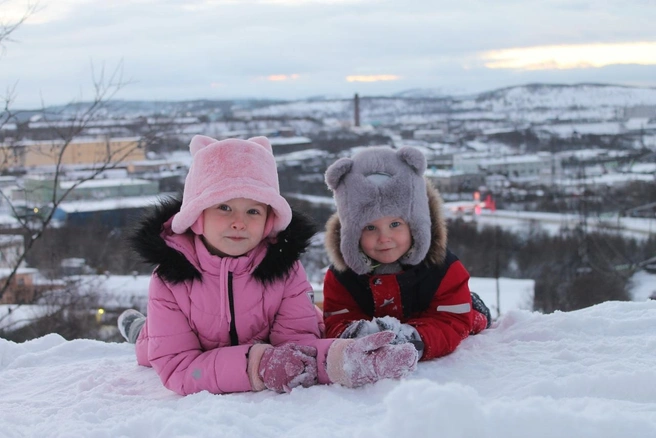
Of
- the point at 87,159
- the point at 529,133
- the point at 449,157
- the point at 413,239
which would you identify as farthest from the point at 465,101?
the point at 413,239

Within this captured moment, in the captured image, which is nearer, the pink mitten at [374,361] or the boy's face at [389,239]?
the pink mitten at [374,361]

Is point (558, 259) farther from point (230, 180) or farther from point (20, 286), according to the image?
point (230, 180)

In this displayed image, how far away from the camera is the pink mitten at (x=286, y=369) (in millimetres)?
2635

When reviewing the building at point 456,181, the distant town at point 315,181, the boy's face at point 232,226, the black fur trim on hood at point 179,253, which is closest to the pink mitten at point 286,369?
the black fur trim on hood at point 179,253

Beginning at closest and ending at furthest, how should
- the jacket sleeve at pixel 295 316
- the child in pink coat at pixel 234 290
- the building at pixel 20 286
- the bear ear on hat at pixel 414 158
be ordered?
the child in pink coat at pixel 234 290
the jacket sleeve at pixel 295 316
the bear ear on hat at pixel 414 158
the building at pixel 20 286

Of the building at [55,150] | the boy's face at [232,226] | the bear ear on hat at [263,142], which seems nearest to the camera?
the boy's face at [232,226]

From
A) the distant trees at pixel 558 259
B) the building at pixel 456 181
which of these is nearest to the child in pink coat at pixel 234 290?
the distant trees at pixel 558 259

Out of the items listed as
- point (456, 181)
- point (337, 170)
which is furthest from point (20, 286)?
point (456, 181)

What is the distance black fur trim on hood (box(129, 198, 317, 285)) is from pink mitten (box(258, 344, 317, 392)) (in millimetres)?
348

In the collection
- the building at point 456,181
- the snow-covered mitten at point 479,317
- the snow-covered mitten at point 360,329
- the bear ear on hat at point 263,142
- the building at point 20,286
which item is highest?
the bear ear on hat at point 263,142

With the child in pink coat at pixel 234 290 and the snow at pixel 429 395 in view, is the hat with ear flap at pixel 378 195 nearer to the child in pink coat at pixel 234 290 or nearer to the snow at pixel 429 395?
the child in pink coat at pixel 234 290

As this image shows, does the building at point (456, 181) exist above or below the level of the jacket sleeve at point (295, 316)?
below

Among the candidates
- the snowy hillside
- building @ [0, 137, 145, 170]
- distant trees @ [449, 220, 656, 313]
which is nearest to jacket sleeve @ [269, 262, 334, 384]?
building @ [0, 137, 145, 170]

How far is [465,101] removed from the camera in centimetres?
7375
